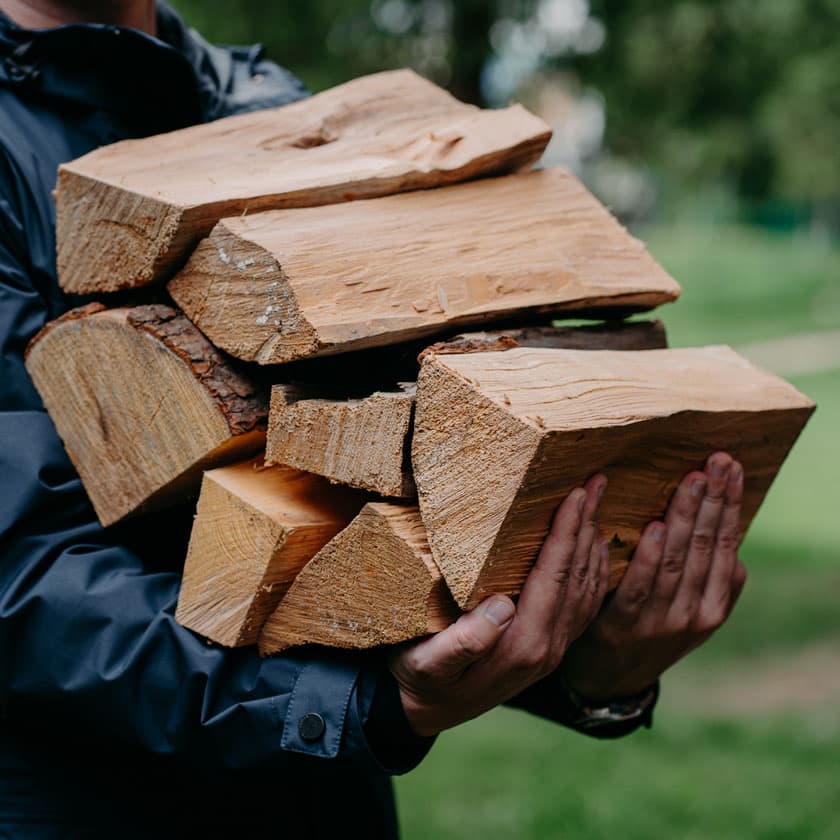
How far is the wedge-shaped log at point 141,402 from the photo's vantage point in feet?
5.16

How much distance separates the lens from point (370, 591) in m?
1.50

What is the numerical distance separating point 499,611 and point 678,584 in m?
0.40

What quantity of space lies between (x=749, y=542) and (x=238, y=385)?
6.54m

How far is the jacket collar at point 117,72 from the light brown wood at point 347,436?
678mm

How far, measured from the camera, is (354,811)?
1924 mm

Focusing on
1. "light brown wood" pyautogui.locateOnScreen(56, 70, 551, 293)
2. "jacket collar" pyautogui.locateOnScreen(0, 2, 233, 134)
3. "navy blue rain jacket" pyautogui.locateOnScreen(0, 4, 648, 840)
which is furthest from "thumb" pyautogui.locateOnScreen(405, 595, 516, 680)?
"jacket collar" pyautogui.locateOnScreen(0, 2, 233, 134)

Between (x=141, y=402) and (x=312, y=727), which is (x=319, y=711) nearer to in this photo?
(x=312, y=727)

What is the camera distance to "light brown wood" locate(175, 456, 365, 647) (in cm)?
154

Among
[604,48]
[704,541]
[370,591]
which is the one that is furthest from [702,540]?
[604,48]

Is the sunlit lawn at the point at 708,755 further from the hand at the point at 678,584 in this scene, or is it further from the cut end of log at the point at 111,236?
the cut end of log at the point at 111,236

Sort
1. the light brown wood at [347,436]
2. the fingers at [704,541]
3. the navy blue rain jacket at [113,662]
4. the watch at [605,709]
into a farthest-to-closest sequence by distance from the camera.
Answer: the watch at [605,709] → the fingers at [704,541] → the navy blue rain jacket at [113,662] → the light brown wood at [347,436]

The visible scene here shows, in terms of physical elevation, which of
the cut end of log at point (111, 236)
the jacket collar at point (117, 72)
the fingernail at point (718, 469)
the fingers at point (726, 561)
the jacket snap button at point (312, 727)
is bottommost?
the jacket snap button at point (312, 727)

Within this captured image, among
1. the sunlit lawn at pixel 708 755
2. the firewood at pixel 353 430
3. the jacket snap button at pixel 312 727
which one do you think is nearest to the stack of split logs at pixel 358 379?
the firewood at pixel 353 430

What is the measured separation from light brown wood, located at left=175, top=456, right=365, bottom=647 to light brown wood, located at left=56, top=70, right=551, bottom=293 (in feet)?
1.15
